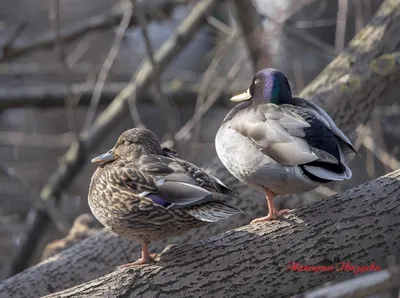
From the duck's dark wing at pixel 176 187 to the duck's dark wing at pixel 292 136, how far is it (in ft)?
1.01

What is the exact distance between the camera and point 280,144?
10.5 ft

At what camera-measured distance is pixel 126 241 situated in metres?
4.16

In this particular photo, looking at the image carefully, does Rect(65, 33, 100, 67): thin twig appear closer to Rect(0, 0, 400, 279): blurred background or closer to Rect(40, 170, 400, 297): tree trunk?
Rect(0, 0, 400, 279): blurred background

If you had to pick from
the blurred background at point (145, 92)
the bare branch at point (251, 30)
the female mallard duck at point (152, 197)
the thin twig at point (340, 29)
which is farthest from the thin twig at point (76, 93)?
the female mallard duck at point (152, 197)

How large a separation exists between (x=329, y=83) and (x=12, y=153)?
7.04 m

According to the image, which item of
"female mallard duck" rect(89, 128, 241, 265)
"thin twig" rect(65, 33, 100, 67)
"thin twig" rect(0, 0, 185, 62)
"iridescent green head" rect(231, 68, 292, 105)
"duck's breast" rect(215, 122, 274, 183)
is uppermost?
"thin twig" rect(65, 33, 100, 67)

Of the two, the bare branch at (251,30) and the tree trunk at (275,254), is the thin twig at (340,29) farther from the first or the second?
the tree trunk at (275,254)

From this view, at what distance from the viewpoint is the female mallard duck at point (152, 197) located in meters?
2.99

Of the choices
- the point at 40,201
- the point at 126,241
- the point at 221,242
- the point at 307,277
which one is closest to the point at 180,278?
the point at 221,242

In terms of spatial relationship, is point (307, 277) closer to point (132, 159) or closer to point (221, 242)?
point (221, 242)

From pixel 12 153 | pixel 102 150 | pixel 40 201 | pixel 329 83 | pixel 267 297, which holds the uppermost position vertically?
pixel 12 153

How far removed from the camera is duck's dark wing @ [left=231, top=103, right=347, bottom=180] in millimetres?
3082

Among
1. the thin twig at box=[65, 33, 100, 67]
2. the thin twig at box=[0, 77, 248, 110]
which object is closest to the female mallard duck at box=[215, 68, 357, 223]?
the thin twig at box=[65, 33, 100, 67]

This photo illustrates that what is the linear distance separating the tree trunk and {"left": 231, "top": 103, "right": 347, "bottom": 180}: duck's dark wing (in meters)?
0.28
